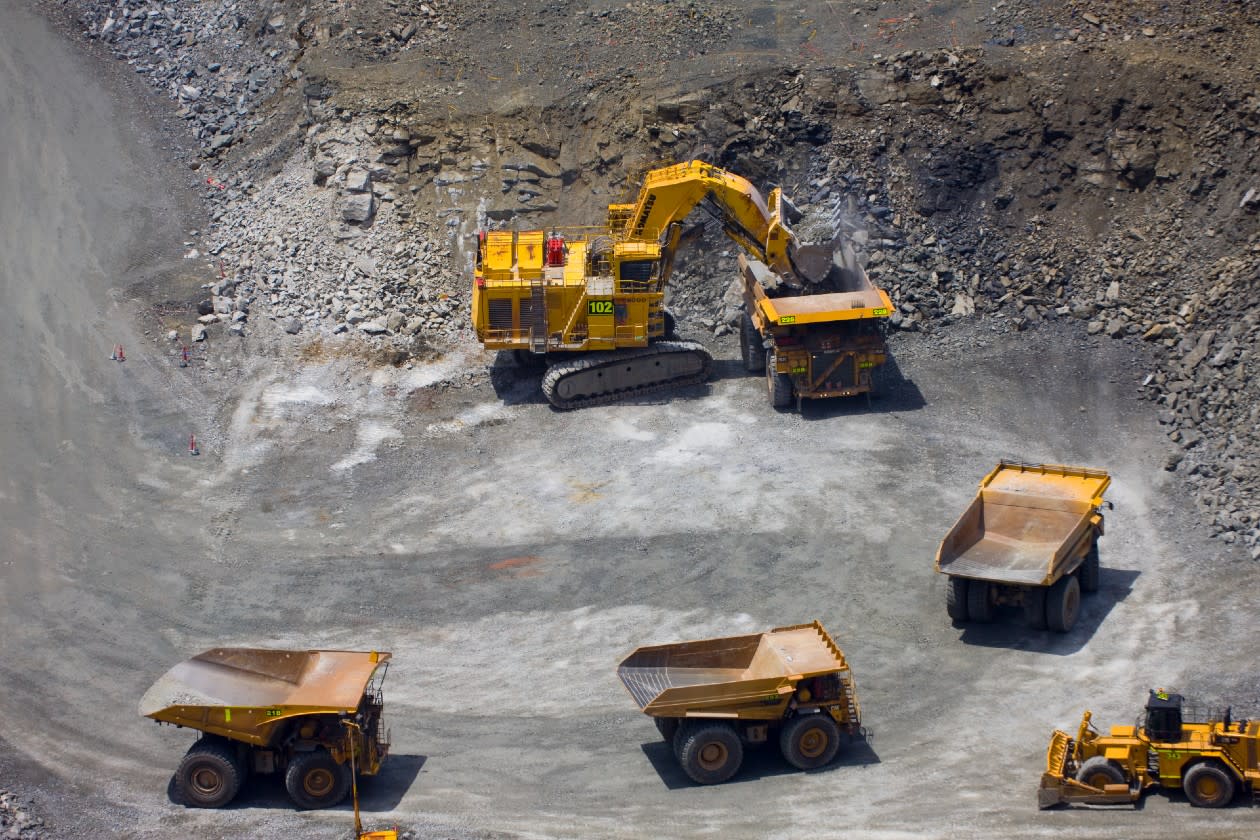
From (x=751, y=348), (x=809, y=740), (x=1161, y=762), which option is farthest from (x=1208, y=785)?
(x=751, y=348)

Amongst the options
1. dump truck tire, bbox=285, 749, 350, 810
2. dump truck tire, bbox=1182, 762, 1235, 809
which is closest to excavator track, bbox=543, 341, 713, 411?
dump truck tire, bbox=285, 749, 350, 810

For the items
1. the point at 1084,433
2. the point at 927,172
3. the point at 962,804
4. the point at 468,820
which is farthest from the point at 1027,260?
the point at 468,820

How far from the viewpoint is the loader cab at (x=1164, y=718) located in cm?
1650

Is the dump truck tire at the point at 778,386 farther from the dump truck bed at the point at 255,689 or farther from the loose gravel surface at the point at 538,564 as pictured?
the dump truck bed at the point at 255,689

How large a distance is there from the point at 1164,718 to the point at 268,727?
32.5ft

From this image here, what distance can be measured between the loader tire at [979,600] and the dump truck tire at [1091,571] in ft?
5.43

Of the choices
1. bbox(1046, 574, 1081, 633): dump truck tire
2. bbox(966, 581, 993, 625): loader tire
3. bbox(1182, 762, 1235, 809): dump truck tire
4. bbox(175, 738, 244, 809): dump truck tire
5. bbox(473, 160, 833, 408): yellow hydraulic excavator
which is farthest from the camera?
bbox(473, 160, 833, 408): yellow hydraulic excavator

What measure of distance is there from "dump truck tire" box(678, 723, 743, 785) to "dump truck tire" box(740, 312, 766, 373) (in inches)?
485

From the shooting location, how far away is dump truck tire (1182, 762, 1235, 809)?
16328mm

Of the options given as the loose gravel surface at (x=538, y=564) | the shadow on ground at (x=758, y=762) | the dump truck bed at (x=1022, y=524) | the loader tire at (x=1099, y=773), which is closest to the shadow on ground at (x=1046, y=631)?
the loose gravel surface at (x=538, y=564)

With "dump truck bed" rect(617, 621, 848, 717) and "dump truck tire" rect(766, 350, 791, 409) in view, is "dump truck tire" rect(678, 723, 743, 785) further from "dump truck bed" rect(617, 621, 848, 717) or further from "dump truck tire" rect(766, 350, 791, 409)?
"dump truck tire" rect(766, 350, 791, 409)

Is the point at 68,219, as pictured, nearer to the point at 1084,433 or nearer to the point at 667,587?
the point at 667,587

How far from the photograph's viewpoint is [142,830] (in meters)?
17.0

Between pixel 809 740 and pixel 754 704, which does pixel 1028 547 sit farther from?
pixel 754 704
